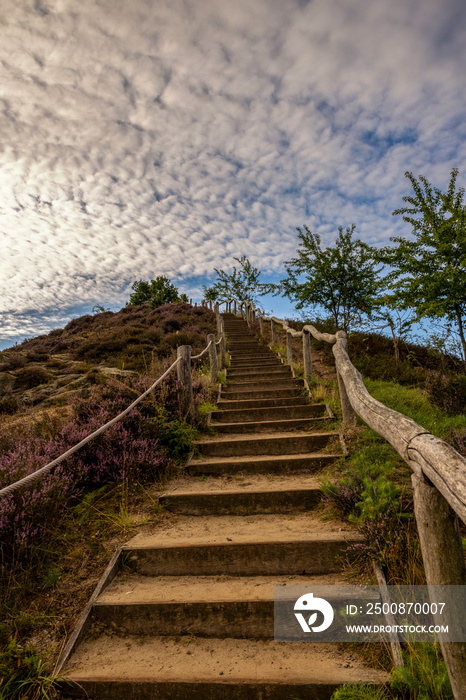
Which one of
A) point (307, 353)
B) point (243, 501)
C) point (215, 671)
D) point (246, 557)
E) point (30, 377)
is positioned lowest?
point (215, 671)

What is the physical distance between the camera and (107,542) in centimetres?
308

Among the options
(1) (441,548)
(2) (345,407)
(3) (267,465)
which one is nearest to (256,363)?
(2) (345,407)

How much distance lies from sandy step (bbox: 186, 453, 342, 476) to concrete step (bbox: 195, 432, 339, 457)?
0.20 m

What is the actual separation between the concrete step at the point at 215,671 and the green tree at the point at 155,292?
30.1 m

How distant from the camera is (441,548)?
1648 millimetres

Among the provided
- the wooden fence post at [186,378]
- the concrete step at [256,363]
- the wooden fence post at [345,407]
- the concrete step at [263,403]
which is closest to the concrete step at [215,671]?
the wooden fence post at [345,407]

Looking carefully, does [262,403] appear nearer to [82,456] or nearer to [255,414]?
[255,414]

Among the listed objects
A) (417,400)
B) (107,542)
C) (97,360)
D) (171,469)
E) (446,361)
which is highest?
(97,360)

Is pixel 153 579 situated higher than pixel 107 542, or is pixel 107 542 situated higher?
pixel 107 542

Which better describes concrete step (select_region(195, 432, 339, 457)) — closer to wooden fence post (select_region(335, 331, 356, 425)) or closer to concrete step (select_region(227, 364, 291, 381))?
wooden fence post (select_region(335, 331, 356, 425))

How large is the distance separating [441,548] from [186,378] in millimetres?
4123

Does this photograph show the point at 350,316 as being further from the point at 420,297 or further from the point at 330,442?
the point at 330,442

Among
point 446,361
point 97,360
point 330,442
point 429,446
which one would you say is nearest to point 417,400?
point 330,442

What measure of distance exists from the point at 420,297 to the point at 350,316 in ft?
11.4
